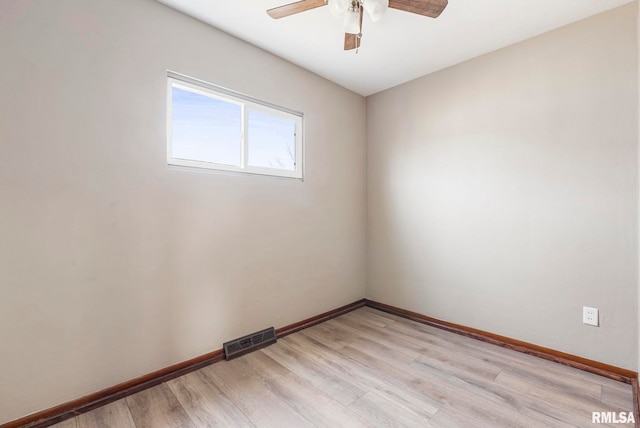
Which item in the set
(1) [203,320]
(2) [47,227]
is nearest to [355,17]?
(2) [47,227]

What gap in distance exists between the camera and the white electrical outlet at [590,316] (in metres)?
1.91

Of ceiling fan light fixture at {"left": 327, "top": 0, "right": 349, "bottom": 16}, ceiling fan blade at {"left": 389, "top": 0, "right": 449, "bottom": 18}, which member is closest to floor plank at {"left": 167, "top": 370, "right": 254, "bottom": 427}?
ceiling fan light fixture at {"left": 327, "top": 0, "right": 349, "bottom": 16}

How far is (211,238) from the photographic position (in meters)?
2.05

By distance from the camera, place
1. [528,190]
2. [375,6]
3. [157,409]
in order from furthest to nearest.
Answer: [528,190], [157,409], [375,6]

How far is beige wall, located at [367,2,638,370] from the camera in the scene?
1843 mm

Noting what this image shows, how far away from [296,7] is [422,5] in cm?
71

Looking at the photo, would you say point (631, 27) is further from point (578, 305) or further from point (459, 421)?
point (459, 421)

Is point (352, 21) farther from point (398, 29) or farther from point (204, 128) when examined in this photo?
point (204, 128)

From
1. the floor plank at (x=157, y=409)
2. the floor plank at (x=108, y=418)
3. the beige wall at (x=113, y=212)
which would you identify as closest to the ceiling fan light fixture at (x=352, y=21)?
the beige wall at (x=113, y=212)

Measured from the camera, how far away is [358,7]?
157 centimetres

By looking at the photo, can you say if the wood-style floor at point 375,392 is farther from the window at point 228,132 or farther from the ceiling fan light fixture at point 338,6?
the ceiling fan light fixture at point 338,6

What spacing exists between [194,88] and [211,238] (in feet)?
3.67

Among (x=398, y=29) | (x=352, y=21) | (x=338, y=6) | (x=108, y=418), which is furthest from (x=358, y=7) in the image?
(x=108, y=418)

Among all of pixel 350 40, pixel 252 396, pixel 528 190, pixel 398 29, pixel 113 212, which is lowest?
pixel 252 396
